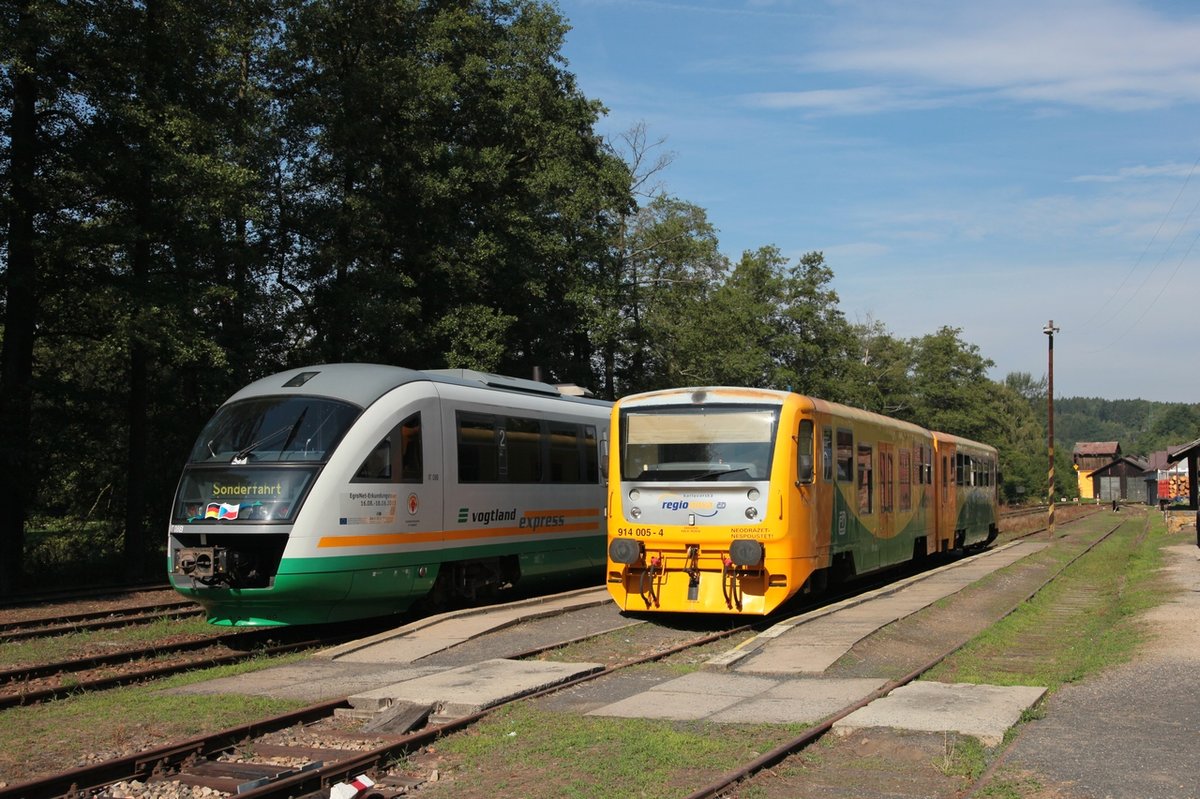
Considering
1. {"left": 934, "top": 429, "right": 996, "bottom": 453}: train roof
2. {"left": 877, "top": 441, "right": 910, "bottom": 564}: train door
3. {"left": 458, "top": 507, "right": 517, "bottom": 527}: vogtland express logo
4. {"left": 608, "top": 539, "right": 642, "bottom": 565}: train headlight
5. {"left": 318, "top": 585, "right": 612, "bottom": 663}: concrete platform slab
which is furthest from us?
{"left": 934, "top": 429, "right": 996, "bottom": 453}: train roof

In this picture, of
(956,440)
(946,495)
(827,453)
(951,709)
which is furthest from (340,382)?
(956,440)

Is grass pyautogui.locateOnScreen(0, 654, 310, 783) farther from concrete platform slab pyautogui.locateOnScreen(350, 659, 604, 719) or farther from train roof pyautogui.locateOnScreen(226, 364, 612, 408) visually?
train roof pyautogui.locateOnScreen(226, 364, 612, 408)

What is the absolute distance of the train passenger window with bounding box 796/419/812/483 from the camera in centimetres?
1445

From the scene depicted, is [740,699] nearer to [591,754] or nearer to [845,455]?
[591,754]

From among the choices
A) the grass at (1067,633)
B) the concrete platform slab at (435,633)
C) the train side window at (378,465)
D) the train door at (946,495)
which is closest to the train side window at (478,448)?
the train side window at (378,465)

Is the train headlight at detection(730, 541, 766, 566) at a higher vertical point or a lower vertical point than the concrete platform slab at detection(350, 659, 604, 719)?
higher

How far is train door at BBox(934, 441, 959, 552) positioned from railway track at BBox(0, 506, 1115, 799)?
16897 mm

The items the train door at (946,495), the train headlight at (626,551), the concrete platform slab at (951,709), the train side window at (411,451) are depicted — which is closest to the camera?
the concrete platform slab at (951,709)

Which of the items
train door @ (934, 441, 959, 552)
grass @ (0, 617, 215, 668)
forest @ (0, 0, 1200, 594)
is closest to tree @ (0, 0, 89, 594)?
forest @ (0, 0, 1200, 594)

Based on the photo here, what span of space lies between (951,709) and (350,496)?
7.37 metres

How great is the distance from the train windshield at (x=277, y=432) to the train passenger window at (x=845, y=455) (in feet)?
23.1

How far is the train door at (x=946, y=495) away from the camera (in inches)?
1006

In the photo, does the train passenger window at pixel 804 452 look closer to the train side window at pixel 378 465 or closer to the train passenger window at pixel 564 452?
the train passenger window at pixel 564 452

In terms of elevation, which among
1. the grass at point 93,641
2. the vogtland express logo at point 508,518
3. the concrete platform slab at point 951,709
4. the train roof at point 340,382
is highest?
the train roof at point 340,382
